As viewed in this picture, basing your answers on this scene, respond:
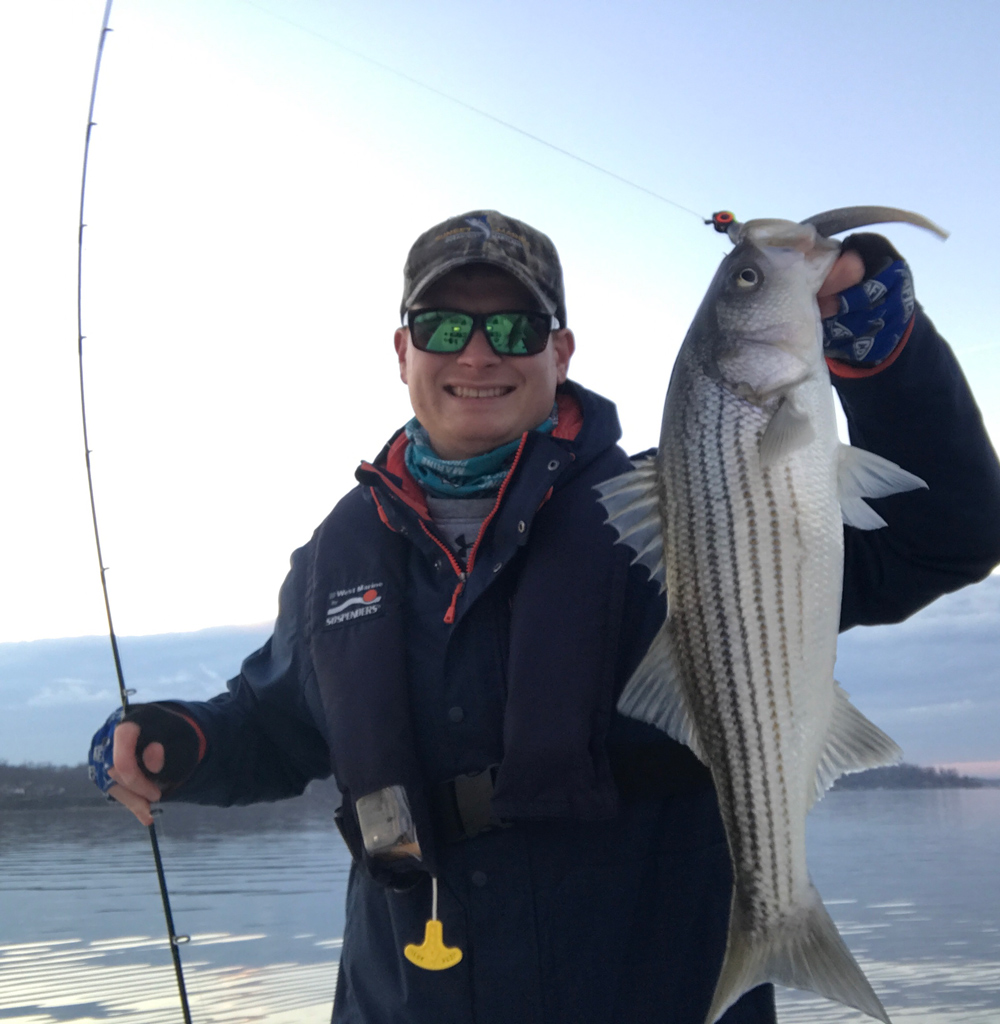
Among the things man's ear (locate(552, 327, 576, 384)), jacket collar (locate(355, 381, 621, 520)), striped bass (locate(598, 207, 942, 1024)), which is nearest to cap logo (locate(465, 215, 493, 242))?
man's ear (locate(552, 327, 576, 384))

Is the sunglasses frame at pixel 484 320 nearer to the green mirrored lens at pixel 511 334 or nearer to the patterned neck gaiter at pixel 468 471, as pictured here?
the green mirrored lens at pixel 511 334

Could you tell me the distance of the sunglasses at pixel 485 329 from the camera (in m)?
2.84

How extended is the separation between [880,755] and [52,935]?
12.4m

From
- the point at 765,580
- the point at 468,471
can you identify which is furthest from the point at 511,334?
the point at 765,580

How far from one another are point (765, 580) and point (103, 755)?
2192 millimetres

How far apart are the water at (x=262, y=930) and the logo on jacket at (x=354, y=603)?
A: 2174 millimetres

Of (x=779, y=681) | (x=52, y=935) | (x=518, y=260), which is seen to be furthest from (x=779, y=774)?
(x=52, y=935)

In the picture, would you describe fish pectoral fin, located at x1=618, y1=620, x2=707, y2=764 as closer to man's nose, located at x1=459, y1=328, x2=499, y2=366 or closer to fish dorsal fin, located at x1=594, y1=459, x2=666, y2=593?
fish dorsal fin, located at x1=594, y1=459, x2=666, y2=593

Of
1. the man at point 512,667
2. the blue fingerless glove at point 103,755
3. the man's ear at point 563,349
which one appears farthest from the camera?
the man's ear at point 563,349

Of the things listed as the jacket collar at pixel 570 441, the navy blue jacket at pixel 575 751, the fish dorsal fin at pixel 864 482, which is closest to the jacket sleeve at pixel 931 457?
the navy blue jacket at pixel 575 751

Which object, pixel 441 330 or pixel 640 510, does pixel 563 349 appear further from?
pixel 640 510

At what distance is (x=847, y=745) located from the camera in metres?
2.05

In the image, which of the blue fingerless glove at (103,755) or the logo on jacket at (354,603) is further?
the blue fingerless glove at (103,755)

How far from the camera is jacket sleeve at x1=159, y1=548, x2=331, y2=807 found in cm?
298
